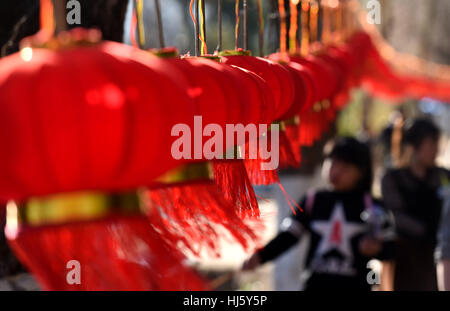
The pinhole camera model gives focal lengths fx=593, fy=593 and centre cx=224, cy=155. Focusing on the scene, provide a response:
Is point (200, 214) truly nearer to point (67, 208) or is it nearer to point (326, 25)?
point (67, 208)

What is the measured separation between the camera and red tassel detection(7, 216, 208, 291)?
0.49 m

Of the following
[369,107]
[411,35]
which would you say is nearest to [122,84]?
[369,107]

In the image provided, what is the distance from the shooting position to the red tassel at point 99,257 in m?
0.49

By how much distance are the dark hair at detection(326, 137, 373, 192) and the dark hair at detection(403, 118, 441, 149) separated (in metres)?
0.33

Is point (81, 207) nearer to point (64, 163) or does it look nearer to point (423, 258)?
point (64, 163)

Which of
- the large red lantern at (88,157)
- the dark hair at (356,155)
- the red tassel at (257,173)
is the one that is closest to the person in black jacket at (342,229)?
the dark hair at (356,155)

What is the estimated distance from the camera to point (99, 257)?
0.49m

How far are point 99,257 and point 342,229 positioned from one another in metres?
1.34

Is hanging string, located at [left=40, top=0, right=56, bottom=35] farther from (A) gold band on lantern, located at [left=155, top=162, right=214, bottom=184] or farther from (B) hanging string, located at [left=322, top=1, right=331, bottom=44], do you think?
(B) hanging string, located at [left=322, top=1, right=331, bottom=44]

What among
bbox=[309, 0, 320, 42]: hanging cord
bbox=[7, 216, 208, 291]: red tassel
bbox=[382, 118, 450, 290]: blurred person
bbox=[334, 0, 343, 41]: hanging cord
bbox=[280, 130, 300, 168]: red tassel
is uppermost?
bbox=[334, 0, 343, 41]: hanging cord

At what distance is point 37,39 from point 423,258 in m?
1.83

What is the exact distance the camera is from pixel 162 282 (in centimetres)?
51

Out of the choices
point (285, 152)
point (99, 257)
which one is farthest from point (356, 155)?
point (99, 257)

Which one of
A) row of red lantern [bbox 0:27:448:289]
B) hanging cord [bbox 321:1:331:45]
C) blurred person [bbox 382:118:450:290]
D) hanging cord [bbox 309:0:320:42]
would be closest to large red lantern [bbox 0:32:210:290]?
row of red lantern [bbox 0:27:448:289]
